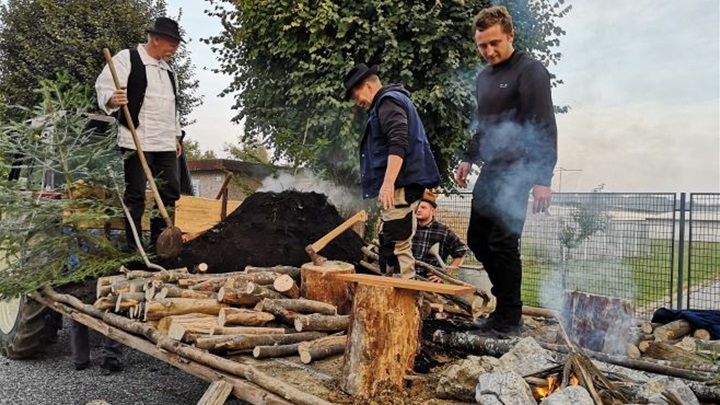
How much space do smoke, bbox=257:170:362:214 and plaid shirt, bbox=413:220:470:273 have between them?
1630mm

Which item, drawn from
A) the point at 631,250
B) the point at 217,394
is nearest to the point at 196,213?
the point at 217,394

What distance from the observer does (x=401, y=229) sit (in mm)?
3850

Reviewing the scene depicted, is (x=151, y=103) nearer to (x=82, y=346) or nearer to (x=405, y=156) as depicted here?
(x=82, y=346)

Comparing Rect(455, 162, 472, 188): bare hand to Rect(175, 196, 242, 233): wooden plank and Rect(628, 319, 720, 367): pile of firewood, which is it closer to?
Rect(628, 319, 720, 367): pile of firewood

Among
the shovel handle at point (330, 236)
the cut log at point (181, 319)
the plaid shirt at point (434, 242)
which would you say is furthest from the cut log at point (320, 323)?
the plaid shirt at point (434, 242)

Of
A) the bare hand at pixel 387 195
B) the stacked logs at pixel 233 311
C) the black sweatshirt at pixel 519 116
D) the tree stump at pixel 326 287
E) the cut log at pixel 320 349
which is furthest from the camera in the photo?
the tree stump at pixel 326 287

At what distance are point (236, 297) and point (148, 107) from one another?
2.35m

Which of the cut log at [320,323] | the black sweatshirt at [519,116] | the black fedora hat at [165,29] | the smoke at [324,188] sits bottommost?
the cut log at [320,323]

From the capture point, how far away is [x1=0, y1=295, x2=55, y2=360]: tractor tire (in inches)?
192

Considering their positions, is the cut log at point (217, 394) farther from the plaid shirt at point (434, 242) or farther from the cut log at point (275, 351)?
the plaid shirt at point (434, 242)

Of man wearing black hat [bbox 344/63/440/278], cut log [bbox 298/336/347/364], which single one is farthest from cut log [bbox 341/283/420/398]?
man wearing black hat [bbox 344/63/440/278]

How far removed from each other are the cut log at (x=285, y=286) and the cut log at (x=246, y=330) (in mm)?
468

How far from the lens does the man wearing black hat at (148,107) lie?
5004 mm

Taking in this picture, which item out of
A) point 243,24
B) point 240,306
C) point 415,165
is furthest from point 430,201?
point 243,24
